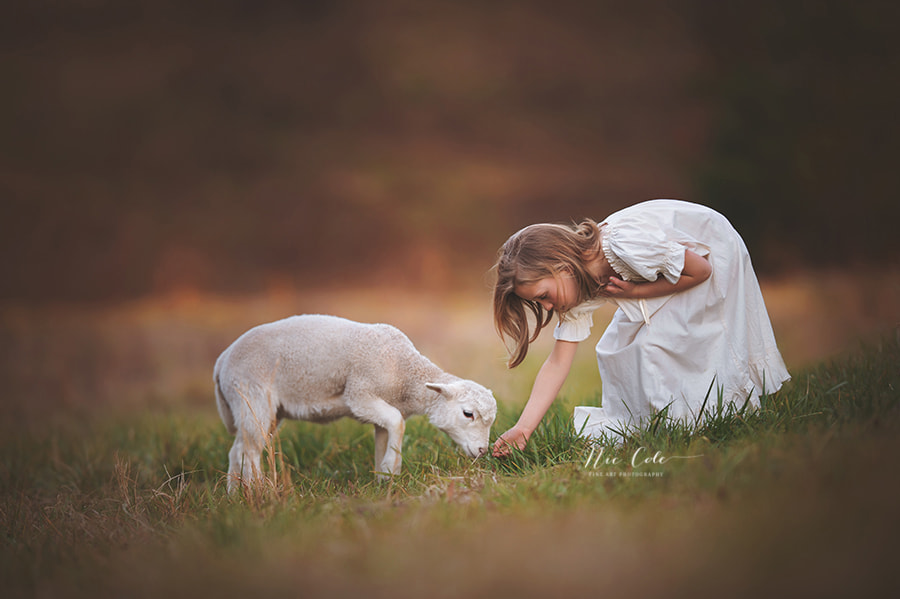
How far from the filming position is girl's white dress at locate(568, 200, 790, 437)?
3.53 meters

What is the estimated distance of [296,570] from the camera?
6.30 feet

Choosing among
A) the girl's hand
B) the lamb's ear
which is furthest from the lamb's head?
the girl's hand

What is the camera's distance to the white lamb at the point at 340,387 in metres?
3.86

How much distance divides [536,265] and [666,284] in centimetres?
74

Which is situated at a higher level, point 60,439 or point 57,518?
point 57,518

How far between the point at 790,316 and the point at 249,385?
20.4ft

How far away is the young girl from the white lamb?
43cm

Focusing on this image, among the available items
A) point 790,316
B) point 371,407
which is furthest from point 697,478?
point 790,316

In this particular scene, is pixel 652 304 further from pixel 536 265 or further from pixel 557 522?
pixel 557 522

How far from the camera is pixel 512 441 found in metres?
3.54

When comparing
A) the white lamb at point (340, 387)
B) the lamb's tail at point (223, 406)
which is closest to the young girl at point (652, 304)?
the white lamb at point (340, 387)

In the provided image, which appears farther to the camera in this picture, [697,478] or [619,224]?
[619,224]

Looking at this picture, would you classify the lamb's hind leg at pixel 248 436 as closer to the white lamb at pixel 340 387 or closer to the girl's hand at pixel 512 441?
the white lamb at pixel 340 387

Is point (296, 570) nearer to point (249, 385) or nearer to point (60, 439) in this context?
point (249, 385)
